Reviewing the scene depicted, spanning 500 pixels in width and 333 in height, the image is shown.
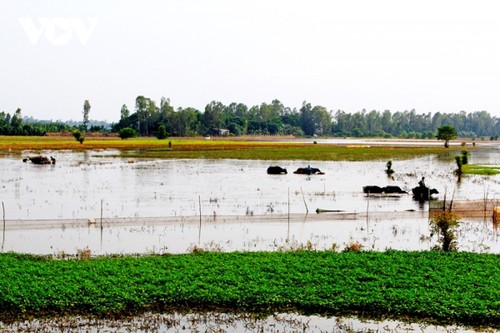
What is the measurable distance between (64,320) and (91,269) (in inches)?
90.9

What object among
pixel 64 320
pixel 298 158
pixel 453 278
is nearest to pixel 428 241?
pixel 453 278

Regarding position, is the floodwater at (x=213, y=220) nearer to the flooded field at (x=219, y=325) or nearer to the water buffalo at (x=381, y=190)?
the flooded field at (x=219, y=325)

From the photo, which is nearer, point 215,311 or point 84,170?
point 215,311

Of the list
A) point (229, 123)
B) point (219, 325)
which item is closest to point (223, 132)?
point (229, 123)

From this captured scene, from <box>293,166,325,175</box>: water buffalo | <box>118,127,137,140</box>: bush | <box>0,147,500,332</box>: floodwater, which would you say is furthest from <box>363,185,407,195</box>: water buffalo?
<box>118,127,137,140</box>: bush

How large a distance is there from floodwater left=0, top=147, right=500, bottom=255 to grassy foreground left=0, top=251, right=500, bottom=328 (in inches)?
116

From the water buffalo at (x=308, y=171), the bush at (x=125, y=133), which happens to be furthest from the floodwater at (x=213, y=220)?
the bush at (x=125, y=133)

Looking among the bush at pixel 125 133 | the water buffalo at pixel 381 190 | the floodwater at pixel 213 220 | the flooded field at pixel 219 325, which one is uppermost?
the bush at pixel 125 133

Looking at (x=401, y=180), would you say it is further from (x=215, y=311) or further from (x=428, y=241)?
(x=215, y=311)

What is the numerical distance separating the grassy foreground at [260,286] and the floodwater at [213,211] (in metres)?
2.96

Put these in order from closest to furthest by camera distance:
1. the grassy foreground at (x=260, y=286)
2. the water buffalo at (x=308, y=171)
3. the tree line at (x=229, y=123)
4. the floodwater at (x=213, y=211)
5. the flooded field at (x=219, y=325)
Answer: the flooded field at (x=219, y=325), the grassy foreground at (x=260, y=286), the floodwater at (x=213, y=211), the water buffalo at (x=308, y=171), the tree line at (x=229, y=123)

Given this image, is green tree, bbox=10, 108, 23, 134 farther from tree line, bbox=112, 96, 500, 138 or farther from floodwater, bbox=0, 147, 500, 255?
floodwater, bbox=0, 147, 500, 255

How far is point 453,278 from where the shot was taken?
44.7 ft

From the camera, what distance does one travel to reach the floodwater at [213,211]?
1895 cm
